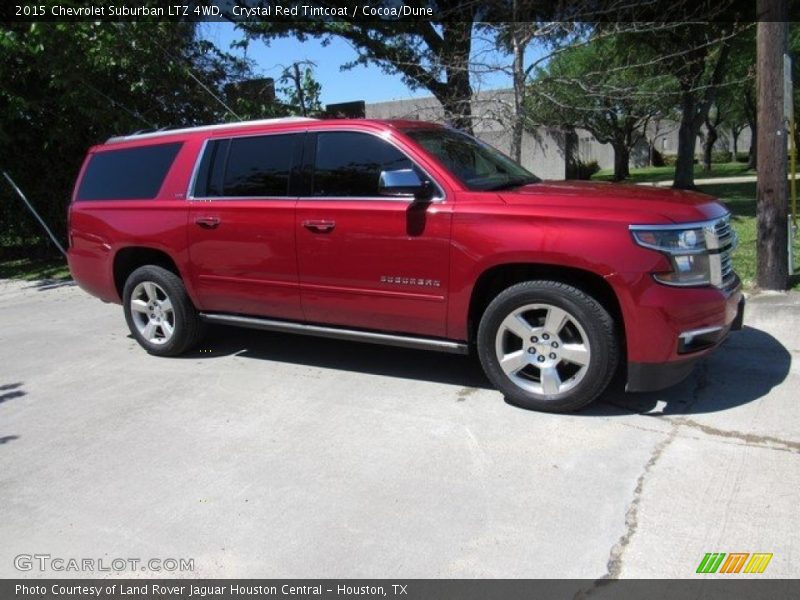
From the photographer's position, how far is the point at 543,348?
4.44 m

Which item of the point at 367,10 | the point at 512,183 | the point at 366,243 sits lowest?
the point at 366,243

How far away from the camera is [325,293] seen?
518 centimetres

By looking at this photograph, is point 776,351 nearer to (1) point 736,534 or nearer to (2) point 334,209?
(1) point 736,534

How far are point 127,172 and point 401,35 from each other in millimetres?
7350

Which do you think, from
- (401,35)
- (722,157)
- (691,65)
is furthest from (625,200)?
(722,157)

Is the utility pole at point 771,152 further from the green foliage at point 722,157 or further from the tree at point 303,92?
the green foliage at point 722,157

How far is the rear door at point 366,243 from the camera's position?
4.67 m

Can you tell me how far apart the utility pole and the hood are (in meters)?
2.89

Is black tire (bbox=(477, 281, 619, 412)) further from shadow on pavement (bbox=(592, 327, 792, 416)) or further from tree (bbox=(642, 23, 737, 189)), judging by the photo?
tree (bbox=(642, 23, 737, 189))

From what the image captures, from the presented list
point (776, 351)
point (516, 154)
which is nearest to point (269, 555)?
point (776, 351)

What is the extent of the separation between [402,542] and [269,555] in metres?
0.60

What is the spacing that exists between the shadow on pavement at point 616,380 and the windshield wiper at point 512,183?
4.63 feet

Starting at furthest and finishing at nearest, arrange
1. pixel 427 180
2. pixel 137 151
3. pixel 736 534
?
pixel 137 151, pixel 427 180, pixel 736 534
